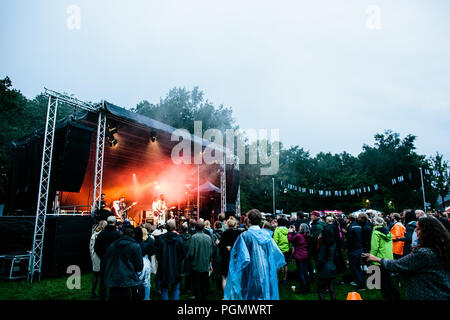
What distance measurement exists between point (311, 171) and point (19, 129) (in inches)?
1351

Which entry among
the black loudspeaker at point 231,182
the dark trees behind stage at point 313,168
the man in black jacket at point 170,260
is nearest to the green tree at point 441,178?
the dark trees behind stage at point 313,168

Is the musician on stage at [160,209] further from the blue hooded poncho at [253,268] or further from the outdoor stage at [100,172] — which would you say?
the blue hooded poncho at [253,268]

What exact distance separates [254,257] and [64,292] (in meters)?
5.06

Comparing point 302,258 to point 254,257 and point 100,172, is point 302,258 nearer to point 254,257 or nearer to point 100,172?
point 254,257

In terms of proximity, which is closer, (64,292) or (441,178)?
(64,292)

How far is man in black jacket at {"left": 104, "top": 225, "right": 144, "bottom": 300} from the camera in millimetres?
3209

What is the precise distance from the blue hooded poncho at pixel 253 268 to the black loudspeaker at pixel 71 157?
20.6ft

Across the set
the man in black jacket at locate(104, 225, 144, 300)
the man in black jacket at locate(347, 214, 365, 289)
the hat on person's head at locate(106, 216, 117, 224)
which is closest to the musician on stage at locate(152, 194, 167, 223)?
the hat on person's head at locate(106, 216, 117, 224)

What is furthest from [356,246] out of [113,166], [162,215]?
[113,166]

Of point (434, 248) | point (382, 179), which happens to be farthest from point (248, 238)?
point (382, 179)

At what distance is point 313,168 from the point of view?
3797 cm

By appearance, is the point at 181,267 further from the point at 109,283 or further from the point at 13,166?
the point at 13,166

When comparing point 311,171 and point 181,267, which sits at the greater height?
point 311,171
